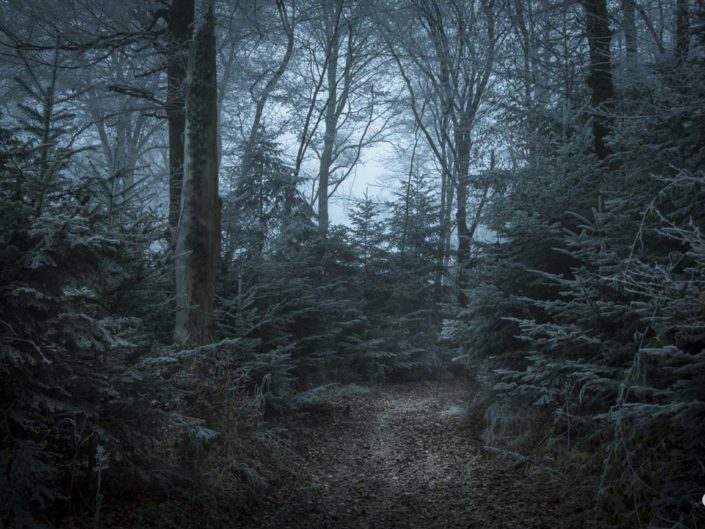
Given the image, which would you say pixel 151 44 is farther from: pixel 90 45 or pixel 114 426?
pixel 114 426

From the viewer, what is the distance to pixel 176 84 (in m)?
9.09

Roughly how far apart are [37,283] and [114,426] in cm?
128

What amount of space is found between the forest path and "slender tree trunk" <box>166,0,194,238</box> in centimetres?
454

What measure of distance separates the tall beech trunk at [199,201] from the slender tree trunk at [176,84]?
0.77 metres

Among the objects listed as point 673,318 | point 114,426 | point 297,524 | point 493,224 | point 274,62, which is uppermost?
point 274,62

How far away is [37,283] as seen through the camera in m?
3.51

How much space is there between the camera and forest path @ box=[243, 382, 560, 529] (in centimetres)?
509

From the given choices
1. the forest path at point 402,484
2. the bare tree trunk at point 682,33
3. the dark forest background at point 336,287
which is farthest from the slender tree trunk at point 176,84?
the bare tree trunk at point 682,33

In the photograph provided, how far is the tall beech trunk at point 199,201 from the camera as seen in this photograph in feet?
22.8

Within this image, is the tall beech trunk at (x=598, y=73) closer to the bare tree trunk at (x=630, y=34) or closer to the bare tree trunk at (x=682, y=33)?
the bare tree trunk at (x=630, y=34)

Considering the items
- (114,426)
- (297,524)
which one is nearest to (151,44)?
(114,426)

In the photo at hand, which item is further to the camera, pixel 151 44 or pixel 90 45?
pixel 151 44

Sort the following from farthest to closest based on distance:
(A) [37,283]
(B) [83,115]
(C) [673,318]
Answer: (B) [83,115] < (C) [673,318] < (A) [37,283]

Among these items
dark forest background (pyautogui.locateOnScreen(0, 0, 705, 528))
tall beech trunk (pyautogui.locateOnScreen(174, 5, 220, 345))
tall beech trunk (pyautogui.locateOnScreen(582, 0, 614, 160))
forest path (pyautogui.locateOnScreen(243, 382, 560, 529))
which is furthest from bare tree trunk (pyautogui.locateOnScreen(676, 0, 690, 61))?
tall beech trunk (pyautogui.locateOnScreen(174, 5, 220, 345))
